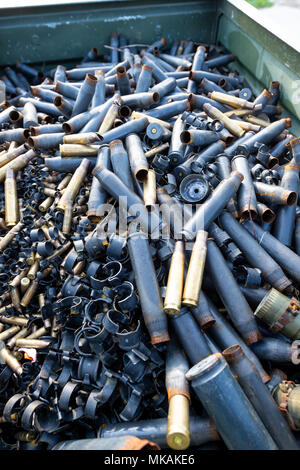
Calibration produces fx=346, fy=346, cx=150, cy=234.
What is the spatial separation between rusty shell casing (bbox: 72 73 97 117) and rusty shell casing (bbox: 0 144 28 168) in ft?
2.39

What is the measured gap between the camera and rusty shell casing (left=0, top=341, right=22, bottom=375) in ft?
8.98

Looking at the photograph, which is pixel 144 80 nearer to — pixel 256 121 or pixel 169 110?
pixel 169 110

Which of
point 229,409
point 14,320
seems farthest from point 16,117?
point 229,409

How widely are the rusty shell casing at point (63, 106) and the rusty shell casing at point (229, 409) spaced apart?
3.38 meters

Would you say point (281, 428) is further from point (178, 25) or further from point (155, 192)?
point (178, 25)

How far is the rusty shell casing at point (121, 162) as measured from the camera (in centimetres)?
325

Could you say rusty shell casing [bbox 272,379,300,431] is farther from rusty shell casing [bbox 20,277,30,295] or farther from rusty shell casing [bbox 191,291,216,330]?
rusty shell casing [bbox 20,277,30,295]

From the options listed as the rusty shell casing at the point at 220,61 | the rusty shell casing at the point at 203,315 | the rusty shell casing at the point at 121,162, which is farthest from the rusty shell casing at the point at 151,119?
the rusty shell casing at the point at 203,315

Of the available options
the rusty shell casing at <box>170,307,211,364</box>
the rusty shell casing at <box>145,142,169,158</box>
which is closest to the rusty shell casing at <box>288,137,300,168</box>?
Result: the rusty shell casing at <box>145,142,169,158</box>

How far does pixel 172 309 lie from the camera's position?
2.30m

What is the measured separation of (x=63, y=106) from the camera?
4129 mm

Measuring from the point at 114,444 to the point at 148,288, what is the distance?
38.6 inches

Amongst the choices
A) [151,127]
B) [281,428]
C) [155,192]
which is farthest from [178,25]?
[281,428]

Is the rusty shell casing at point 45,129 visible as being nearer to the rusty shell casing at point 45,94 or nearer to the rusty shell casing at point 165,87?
the rusty shell casing at point 45,94
